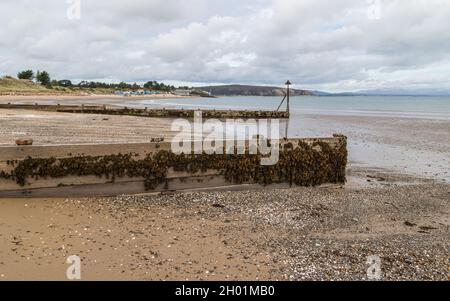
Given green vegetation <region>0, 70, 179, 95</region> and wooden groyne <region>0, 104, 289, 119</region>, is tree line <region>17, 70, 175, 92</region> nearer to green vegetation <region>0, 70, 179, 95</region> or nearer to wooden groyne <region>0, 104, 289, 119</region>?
green vegetation <region>0, 70, 179, 95</region>

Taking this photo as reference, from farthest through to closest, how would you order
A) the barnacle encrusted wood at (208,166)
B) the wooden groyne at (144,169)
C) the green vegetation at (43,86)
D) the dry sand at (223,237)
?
the green vegetation at (43,86) < the barnacle encrusted wood at (208,166) < the wooden groyne at (144,169) < the dry sand at (223,237)

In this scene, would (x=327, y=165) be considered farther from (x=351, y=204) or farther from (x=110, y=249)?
(x=110, y=249)

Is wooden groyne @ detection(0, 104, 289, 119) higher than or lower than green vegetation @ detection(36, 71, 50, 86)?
lower

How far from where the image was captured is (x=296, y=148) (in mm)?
10477

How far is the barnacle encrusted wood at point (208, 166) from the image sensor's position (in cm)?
810

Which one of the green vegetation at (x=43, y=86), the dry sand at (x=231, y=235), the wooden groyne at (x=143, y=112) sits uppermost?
the green vegetation at (x=43, y=86)

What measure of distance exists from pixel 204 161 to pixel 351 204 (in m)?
3.53

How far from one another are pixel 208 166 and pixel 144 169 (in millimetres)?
1513

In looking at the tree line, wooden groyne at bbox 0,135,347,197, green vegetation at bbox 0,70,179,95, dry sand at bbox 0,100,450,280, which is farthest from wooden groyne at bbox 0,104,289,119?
the tree line

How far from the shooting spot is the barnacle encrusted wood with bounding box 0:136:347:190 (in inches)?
319

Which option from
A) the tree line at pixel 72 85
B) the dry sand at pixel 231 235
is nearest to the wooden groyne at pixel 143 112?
the dry sand at pixel 231 235

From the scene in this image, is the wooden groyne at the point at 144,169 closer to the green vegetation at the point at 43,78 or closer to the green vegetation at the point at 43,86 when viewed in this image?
the green vegetation at the point at 43,86

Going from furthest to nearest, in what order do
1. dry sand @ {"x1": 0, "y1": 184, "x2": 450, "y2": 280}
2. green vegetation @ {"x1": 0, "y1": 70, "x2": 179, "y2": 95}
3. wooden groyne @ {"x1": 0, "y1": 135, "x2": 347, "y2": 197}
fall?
green vegetation @ {"x1": 0, "y1": 70, "x2": 179, "y2": 95} < wooden groyne @ {"x1": 0, "y1": 135, "x2": 347, "y2": 197} < dry sand @ {"x1": 0, "y1": 184, "x2": 450, "y2": 280}
